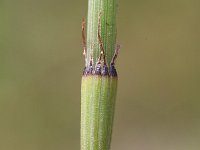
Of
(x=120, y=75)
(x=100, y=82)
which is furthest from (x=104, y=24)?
(x=120, y=75)

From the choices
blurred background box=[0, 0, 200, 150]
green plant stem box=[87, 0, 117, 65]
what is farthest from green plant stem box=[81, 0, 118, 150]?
blurred background box=[0, 0, 200, 150]

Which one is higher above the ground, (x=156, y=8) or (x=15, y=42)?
(x=156, y=8)

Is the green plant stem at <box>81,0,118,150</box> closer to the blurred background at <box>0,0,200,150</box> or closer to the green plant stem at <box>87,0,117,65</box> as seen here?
the green plant stem at <box>87,0,117,65</box>

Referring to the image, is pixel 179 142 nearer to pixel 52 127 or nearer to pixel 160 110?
pixel 160 110

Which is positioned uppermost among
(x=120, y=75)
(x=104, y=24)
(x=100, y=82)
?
(x=104, y=24)

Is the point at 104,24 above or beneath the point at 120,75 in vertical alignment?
above

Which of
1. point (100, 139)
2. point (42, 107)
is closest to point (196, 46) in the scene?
point (42, 107)

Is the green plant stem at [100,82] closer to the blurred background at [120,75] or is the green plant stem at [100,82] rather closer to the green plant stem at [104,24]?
the green plant stem at [104,24]

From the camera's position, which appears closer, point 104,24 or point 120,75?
point 104,24

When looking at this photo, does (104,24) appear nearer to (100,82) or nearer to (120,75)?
(100,82)
